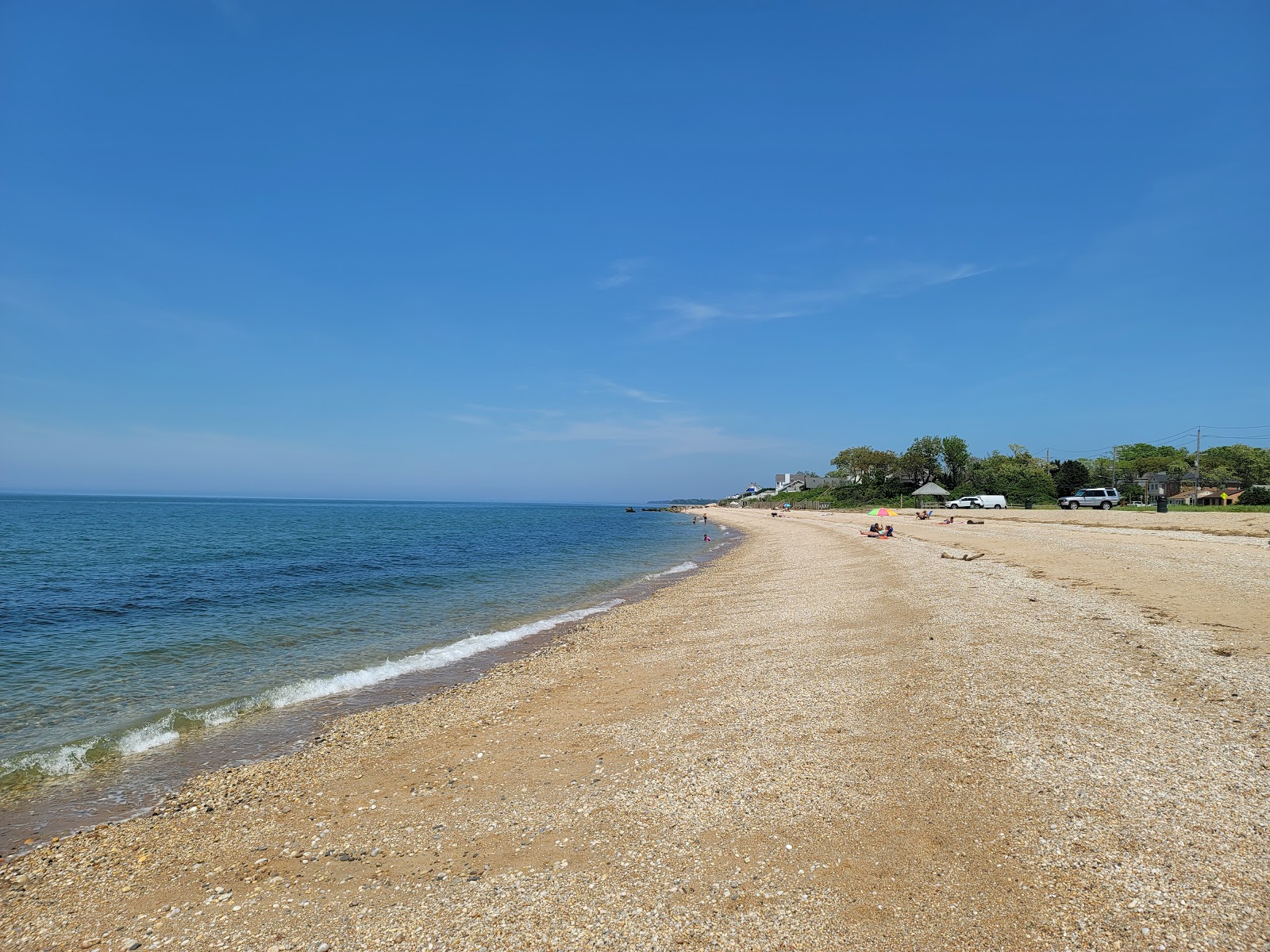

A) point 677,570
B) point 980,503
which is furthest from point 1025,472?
point 677,570

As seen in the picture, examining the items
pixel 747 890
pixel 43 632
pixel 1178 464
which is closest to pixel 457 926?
pixel 747 890

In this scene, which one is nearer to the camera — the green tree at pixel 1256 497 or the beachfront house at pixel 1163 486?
the green tree at pixel 1256 497

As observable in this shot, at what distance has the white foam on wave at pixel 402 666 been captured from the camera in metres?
10.6

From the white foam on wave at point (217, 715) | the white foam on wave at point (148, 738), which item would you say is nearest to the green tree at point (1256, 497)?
the white foam on wave at point (217, 715)

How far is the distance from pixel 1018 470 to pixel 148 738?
92.9m

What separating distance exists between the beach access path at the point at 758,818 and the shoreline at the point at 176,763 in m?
0.45

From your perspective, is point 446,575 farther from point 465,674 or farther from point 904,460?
point 904,460

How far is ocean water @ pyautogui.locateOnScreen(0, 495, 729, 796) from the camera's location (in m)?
9.39

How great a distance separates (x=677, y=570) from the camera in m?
29.5

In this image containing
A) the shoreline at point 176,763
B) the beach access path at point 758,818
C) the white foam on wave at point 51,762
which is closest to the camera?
the beach access path at point 758,818

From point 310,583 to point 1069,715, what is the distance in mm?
25387

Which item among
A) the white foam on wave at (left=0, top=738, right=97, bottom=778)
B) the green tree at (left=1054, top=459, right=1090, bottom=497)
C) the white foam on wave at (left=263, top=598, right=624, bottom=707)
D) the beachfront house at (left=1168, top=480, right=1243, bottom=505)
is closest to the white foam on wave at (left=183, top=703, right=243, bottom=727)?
the white foam on wave at (left=263, top=598, right=624, bottom=707)

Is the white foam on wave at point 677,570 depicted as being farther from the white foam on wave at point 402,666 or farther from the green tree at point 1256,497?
the green tree at point 1256,497

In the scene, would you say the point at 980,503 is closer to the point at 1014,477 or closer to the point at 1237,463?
the point at 1014,477
